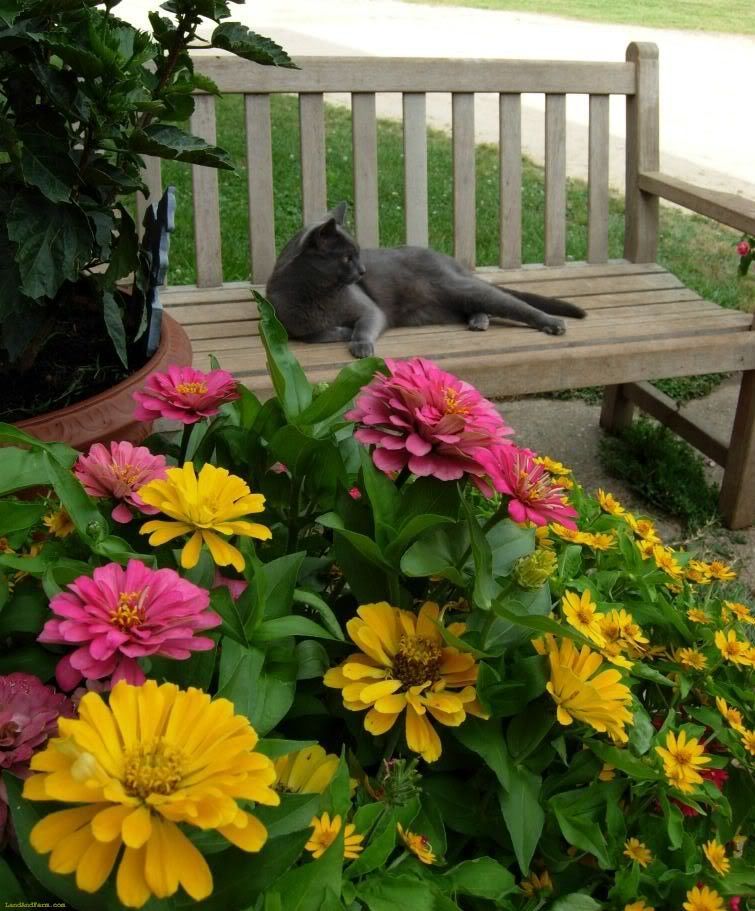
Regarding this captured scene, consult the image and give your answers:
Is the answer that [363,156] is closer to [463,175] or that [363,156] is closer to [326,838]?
[463,175]

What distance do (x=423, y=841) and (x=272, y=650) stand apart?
0.22m

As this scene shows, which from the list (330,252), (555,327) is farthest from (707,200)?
(330,252)

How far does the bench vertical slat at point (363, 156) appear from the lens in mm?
3320

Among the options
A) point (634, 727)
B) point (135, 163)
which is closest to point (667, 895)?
point (634, 727)

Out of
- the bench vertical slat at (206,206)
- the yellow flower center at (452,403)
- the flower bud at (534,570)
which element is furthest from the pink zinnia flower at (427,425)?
the bench vertical slat at (206,206)

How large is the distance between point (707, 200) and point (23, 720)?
305 centimetres

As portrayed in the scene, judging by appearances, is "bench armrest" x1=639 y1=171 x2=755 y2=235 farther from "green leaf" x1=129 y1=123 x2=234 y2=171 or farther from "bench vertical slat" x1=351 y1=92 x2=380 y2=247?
"green leaf" x1=129 y1=123 x2=234 y2=171

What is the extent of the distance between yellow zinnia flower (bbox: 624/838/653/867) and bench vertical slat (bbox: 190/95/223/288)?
102 inches

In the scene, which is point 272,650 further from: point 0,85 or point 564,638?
point 0,85

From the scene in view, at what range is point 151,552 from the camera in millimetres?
989

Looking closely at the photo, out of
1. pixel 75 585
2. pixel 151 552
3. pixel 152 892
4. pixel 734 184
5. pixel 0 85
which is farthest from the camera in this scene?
pixel 734 184

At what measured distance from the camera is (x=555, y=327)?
298 centimetres

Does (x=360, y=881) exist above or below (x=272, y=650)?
below

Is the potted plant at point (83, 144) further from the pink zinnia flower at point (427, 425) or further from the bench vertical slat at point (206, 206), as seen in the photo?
the bench vertical slat at point (206, 206)
